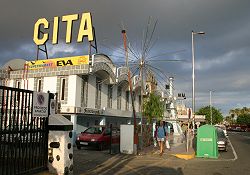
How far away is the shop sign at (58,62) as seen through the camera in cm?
2653

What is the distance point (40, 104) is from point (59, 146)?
144cm

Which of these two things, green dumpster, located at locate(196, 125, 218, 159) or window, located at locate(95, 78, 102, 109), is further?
window, located at locate(95, 78, 102, 109)

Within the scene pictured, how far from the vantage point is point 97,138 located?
21125 mm

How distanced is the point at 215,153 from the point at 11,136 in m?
12.6

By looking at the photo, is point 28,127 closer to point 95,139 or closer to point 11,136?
point 11,136

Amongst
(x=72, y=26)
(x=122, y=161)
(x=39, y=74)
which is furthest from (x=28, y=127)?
(x=72, y=26)

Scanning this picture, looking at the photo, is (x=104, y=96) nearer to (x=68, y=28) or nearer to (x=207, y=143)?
(x=68, y=28)

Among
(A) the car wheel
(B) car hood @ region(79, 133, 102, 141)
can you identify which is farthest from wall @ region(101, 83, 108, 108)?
(A) the car wheel

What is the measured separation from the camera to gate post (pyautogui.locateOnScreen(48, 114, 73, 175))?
1012 centimetres

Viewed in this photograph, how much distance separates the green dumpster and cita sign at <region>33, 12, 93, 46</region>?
14.2 metres

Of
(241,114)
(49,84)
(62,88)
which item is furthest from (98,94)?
(241,114)

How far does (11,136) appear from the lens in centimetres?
876

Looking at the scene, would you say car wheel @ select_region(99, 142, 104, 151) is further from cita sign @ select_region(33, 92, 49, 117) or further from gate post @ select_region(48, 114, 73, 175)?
cita sign @ select_region(33, 92, 49, 117)

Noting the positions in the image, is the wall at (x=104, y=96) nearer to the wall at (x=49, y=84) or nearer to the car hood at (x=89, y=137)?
the wall at (x=49, y=84)
